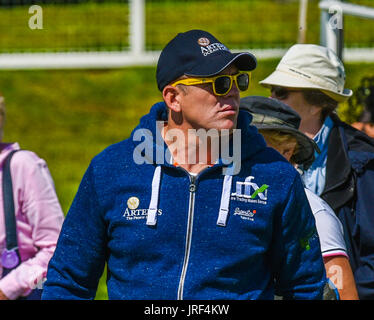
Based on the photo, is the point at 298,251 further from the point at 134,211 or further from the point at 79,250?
the point at 79,250

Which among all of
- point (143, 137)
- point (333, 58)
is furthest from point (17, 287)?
point (333, 58)

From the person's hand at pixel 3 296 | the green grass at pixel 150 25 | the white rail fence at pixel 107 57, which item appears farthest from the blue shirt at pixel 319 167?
the green grass at pixel 150 25

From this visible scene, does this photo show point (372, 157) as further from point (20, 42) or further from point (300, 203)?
point (20, 42)

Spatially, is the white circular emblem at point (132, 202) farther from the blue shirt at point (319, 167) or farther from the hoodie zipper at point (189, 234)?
the blue shirt at point (319, 167)

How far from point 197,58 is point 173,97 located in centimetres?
18

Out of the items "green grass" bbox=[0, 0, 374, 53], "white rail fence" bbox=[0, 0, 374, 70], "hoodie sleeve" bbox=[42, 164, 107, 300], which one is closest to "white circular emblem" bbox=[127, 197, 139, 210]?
"hoodie sleeve" bbox=[42, 164, 107, 300]

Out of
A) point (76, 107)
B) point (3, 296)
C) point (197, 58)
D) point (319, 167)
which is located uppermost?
point (197, 58)

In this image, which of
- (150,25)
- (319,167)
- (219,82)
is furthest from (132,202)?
(150,25)

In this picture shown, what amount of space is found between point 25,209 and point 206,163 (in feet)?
5.04

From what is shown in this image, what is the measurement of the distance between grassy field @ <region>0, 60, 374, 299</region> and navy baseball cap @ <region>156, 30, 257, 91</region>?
5.96 metres

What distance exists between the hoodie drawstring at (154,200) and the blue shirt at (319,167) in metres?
1.24

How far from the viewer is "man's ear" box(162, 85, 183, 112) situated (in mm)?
2812

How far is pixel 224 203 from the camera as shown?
2.65 meters
